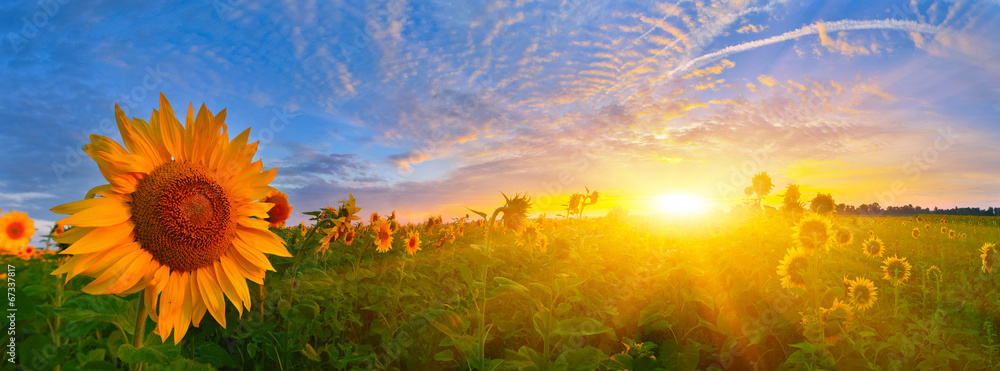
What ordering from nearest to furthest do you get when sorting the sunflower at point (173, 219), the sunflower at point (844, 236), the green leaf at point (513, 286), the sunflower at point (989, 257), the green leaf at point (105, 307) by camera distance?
1. the sunflower at point (173, 219)
2. the green leaf at point (105, 307)
3. the green leaf at point (513, 286)
4. the sunflower at point (844, 236)
5. the sunflower at point (989, 257)

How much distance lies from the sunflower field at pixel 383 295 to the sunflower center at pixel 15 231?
0.01 m

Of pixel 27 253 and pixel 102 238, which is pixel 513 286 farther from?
pixel 27 253

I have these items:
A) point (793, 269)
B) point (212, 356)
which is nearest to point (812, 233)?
point (793, 269)

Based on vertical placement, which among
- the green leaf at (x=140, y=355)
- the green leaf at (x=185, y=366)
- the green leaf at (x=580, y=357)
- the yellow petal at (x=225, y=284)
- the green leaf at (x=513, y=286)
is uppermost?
the yellow petal at (x=225, y=284)

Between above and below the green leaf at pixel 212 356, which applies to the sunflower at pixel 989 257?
above

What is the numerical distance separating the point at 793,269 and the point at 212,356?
4.74 meters

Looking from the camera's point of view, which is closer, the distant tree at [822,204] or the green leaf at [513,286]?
the green leaf at [513,286]

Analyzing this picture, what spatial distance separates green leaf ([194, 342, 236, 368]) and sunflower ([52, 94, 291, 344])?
0.51 meters

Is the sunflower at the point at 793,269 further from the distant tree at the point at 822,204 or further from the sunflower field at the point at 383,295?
the distant tree at the point at 822,204

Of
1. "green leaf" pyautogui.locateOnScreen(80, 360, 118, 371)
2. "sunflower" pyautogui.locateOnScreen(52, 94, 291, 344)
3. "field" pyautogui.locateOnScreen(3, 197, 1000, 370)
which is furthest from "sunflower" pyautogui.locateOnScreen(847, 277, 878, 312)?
"green leaf" pyautogui.locateOnScreen(80, 360, 118, 371)

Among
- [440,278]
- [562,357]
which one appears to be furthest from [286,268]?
[440,278]

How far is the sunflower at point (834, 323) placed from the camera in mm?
3379

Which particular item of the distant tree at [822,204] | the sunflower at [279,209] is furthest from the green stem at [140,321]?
the distant tree at [822,204]

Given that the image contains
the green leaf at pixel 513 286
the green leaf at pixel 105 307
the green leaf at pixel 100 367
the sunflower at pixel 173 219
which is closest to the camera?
the sunflower at pixel 173 219
